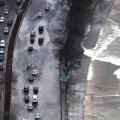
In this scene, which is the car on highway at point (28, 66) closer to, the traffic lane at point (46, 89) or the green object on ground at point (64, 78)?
the traffic lane at point (46, 89)

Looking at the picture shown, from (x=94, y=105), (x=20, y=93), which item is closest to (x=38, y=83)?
(x=20, y=93)

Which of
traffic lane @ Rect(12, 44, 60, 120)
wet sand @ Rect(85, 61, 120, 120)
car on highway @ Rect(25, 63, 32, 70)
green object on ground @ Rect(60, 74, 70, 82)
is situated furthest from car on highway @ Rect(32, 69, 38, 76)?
wet sand @ Rect(85, 61, 120, 120)

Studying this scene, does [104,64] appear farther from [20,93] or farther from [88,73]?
[20,93]

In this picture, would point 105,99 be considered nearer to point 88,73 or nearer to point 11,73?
point 88,73

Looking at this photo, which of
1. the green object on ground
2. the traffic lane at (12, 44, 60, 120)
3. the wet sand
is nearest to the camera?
the wet sand

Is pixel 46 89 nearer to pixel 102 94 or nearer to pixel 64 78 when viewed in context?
pixel 64 78

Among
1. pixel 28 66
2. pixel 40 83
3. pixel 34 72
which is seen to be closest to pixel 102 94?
pixel 40 83

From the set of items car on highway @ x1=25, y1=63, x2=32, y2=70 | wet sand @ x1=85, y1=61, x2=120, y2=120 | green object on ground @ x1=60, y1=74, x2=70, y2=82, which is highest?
car on highway @ x1=25, y1=63, x2=32, y2=70

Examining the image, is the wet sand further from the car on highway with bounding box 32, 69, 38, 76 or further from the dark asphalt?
the car on highway with bounding box 32, 69, 38, 76

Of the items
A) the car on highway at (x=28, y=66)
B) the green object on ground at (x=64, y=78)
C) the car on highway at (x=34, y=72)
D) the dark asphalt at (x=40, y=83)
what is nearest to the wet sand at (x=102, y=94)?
the green object on ground at (x=64, y=78)

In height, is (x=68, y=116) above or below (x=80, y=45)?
below

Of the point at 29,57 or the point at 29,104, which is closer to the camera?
the point at 29,104
